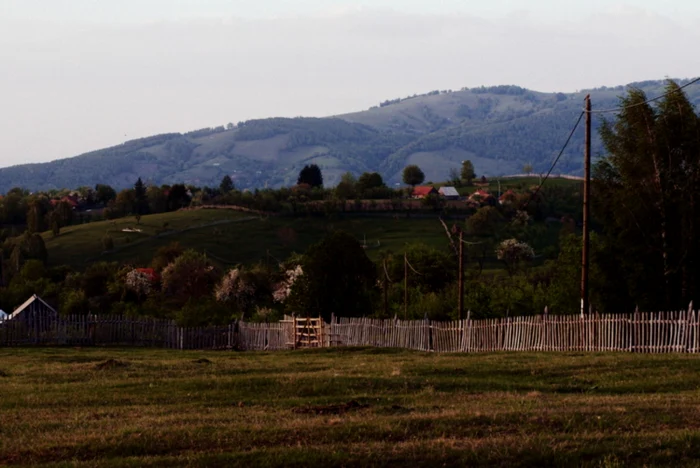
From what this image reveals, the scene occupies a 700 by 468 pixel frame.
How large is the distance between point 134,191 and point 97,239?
141ft

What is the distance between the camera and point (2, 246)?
417 feet

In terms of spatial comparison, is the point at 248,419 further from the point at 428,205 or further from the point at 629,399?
the point at 428,205

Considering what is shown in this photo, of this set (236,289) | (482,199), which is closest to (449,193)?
(482,199)

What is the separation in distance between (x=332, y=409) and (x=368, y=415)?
1127 mm

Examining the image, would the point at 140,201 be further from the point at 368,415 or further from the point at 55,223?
the point at 368,415

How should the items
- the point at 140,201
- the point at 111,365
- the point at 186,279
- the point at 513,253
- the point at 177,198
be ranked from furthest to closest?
1. the point at 177,198
2. the point at 140,201
3. the point at 513,253
4. the point at 186,279
5. the point at 111,365

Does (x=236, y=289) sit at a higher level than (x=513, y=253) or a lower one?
lower

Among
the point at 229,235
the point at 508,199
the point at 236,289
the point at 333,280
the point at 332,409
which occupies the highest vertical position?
the point at 508,199

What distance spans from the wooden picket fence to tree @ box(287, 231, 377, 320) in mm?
6101

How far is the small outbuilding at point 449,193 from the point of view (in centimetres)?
17339

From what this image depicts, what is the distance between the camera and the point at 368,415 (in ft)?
56.0

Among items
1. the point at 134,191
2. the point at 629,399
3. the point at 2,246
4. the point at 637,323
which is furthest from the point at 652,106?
the point at 134,191

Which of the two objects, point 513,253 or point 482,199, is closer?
point 513,253

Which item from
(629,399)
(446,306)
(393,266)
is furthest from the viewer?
(393,266)
